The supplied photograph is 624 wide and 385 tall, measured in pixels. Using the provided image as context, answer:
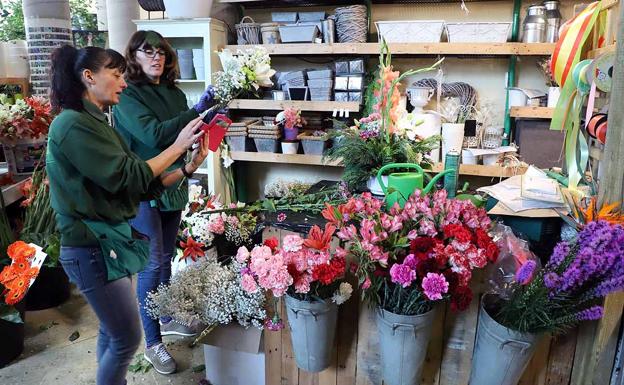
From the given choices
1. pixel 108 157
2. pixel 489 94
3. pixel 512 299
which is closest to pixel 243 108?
pixel 489 94

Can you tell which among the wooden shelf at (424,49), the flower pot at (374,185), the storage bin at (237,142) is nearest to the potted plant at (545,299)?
the flower pot at (374,185)

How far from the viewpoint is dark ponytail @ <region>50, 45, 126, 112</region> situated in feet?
4.41

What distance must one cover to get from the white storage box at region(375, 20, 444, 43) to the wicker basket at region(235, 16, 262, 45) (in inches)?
34.0

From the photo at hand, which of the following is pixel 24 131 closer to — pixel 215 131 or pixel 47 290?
pixel 47 290

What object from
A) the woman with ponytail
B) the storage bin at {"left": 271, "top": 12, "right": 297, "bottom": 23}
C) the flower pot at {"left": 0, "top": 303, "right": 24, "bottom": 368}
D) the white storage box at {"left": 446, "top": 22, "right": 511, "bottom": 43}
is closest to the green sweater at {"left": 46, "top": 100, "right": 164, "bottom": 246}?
the woman with ponytail

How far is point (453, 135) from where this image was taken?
9.44 ft

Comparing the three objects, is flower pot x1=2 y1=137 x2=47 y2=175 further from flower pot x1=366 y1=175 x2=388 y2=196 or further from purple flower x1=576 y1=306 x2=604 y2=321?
purple flower x1=576 y1=306 x2=604 y2=321

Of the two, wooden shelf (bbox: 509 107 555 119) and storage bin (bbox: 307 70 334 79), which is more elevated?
storage bin (bbox: 307 70 334 79)

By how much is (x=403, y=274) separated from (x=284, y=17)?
2.63 meters

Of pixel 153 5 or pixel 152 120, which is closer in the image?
pixel 152 120

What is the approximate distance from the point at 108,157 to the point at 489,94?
2721mm

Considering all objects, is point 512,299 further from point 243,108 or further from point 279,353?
point 243,108

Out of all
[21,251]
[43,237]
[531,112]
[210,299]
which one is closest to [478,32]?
[531,112]

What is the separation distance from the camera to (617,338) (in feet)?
3.76
